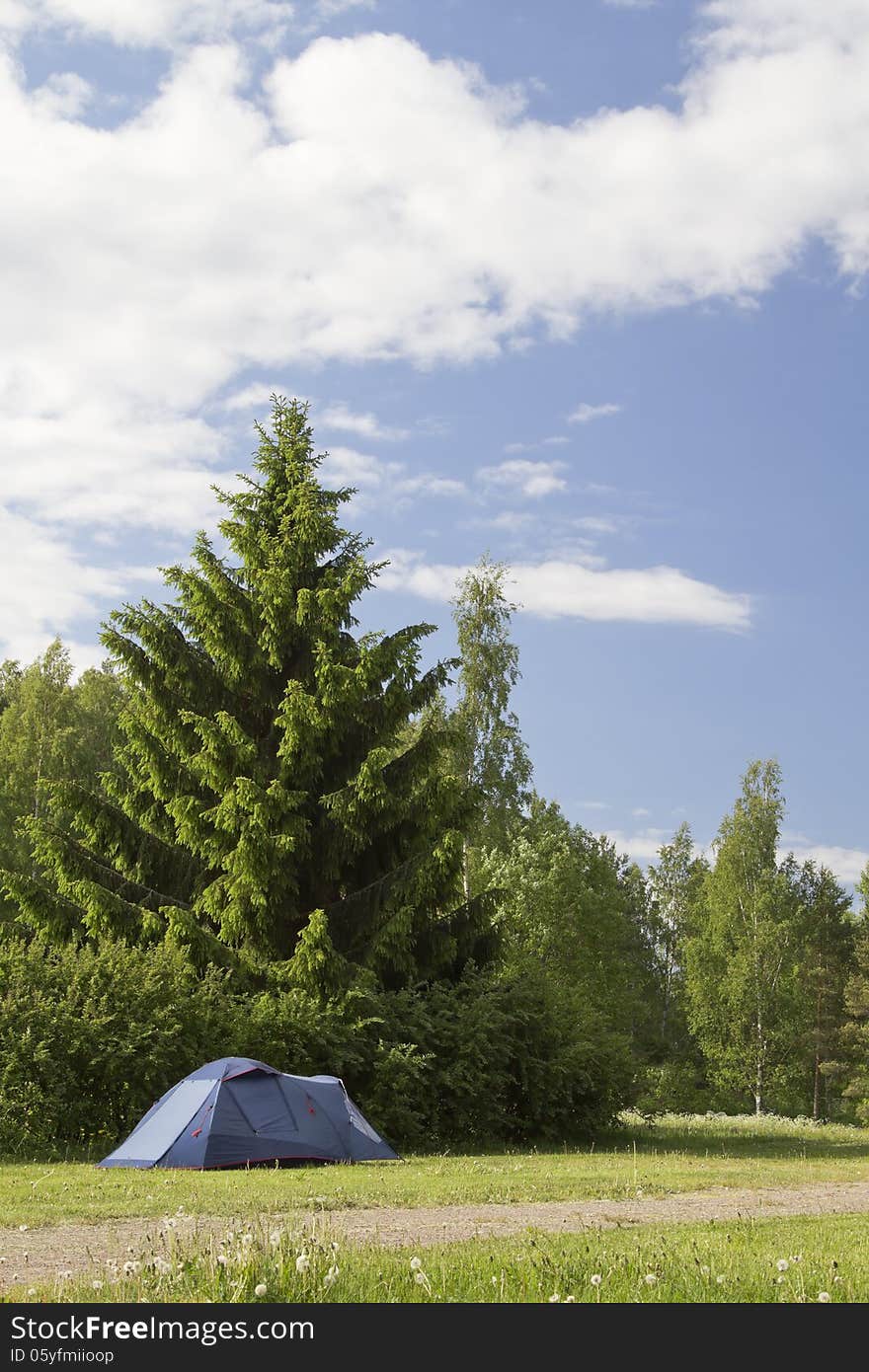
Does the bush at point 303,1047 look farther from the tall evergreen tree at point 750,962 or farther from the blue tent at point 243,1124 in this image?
the tall evergreen tree at point 750,962

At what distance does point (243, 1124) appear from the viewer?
52.6ft

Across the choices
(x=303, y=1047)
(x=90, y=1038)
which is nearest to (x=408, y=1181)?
(x=303, y=1047)

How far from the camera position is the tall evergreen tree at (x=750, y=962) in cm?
4925

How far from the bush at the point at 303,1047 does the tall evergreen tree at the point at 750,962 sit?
1071 inches

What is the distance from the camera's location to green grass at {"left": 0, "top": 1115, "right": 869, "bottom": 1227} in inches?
460

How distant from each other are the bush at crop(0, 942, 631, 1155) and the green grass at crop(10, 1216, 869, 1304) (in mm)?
11029

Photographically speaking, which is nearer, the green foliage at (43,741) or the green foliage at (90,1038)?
the green foliage at (90,1038)

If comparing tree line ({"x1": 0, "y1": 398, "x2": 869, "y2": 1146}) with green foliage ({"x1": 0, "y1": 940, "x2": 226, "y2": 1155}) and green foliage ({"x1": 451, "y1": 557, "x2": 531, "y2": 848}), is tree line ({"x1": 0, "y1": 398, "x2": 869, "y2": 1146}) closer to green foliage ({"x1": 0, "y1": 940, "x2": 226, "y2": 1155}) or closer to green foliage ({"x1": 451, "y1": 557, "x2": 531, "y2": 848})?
green foliage ({"x1": 0, "y1": 940, "x2": 226, "y2": 1155})

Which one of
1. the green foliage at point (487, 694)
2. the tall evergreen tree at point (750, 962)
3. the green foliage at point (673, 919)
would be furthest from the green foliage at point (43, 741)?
the green foliage at point (673, 919)

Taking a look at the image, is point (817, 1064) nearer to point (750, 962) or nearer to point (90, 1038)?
point (750, 962)

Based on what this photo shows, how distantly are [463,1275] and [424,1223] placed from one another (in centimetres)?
406

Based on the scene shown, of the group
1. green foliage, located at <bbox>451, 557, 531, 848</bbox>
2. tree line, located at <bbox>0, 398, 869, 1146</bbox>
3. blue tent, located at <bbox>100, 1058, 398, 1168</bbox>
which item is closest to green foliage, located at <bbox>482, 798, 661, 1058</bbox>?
green foliage, located at <bbox>451, 557, 531, 848</bbox>

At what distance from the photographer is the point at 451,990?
23.1m
